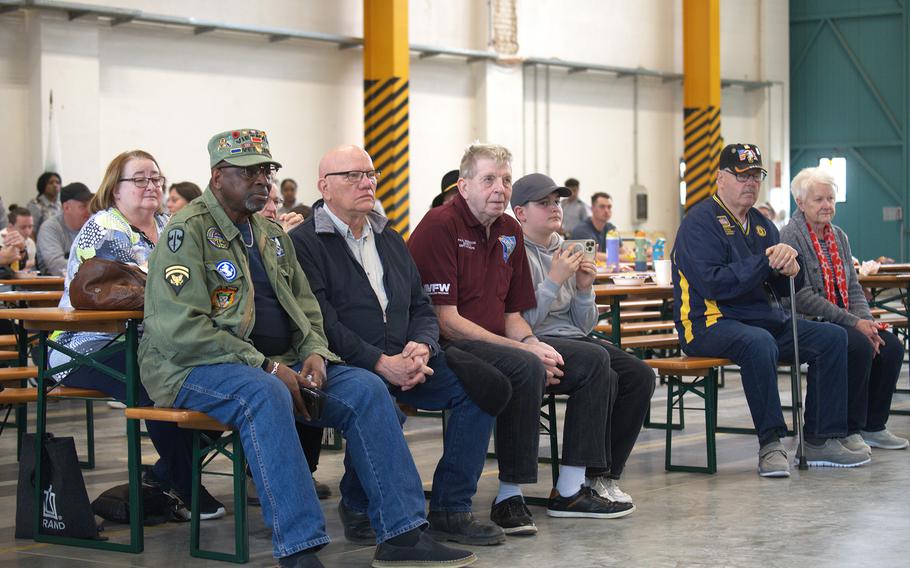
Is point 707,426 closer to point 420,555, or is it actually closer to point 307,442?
point 307,442

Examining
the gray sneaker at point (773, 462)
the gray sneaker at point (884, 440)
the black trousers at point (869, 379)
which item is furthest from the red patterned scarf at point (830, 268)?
the gray sneaker at point (773, 462)

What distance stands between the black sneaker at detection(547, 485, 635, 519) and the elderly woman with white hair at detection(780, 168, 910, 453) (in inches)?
70.9

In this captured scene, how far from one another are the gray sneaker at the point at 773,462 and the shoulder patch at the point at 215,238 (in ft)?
8.12

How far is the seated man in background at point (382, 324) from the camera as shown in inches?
154

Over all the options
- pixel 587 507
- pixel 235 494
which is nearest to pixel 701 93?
pixel 587 507

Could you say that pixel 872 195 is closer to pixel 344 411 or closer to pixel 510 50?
pixel 510 50

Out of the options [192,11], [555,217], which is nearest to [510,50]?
[192,11]

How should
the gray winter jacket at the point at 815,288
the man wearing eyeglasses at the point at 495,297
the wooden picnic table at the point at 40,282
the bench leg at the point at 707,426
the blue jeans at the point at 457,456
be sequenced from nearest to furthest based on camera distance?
the blue jeans at the point at 457,456, the man wearing eyeglasses at the point at 495,297, the bench leg at the point at 707,426, the gray winter jacket at the point at 815,288, the wooden picnic table at the point at 40,282

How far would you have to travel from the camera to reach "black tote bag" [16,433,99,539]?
3861mm

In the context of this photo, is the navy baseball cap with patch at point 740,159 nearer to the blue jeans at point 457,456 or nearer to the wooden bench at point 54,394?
the blue jeans at point 457,456

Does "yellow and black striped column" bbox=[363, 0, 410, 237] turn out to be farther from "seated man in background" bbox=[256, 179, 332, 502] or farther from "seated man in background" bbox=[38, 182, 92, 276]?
"seated man in background" bbox=[256, 179, 332, 502]

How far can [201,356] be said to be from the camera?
11.6 feet

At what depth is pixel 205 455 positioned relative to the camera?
12.0 feet

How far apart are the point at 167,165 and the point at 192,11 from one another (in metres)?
1.52
